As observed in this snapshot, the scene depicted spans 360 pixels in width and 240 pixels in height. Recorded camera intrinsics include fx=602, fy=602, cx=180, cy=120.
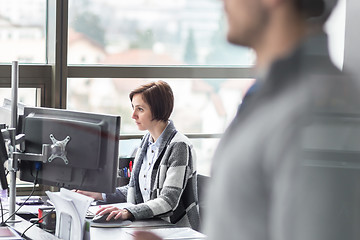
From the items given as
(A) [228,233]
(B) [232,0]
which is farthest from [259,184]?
(B) [232,0]

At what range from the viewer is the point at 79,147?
222 centimetres

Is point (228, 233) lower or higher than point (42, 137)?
higher

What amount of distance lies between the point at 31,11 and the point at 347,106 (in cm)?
344

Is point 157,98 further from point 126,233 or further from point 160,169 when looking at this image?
point 126,233

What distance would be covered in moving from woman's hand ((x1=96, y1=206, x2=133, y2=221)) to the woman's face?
54cm

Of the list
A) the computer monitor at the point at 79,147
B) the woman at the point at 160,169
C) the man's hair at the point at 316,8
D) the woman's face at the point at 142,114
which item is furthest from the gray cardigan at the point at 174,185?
the man's hair at the point at 316,8

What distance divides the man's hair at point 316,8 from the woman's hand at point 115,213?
6.57ft

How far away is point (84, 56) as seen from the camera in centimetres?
382

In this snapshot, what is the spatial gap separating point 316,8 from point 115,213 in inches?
79.5

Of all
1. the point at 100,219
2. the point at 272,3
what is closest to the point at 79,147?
the point at 100,219

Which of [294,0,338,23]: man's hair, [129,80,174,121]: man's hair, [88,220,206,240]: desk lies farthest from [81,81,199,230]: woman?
[294,0,338,23]: man's hair

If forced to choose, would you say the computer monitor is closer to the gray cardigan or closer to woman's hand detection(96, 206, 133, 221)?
woman's hand detection(96, 206, 133, 221)

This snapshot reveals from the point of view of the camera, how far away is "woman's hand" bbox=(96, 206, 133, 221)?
242cm

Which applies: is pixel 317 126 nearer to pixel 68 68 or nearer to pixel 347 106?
pixel 347 106
